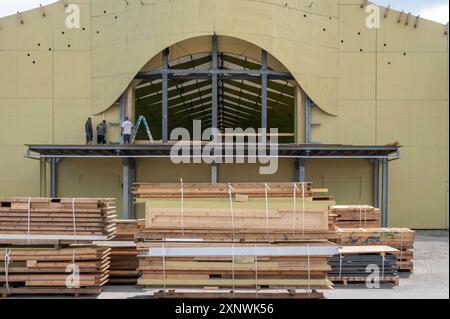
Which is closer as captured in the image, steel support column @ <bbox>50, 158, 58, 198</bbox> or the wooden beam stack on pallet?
the wooden beam stack on pallet

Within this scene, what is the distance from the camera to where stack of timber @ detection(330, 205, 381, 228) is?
17.8 meters

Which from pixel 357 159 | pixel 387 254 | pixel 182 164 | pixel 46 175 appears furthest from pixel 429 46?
pixel 46 175

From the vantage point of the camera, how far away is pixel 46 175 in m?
26.5

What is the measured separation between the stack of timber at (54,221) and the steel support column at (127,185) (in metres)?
11.4

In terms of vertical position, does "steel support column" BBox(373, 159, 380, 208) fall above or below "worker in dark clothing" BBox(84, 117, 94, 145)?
below

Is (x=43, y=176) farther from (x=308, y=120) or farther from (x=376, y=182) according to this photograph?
(x=376, y=182)

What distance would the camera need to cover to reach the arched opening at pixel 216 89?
2541cm

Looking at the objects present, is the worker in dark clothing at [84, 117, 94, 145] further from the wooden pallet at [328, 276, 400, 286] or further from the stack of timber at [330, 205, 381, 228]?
the wooden pallet at [328, 276, 400, 286]

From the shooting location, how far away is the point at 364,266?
591 inches

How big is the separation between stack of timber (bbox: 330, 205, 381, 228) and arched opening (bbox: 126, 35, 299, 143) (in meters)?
7.18

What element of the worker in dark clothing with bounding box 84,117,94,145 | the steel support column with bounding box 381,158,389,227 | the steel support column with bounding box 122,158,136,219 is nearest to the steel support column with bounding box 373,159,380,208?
the steel support column with bounding box 381,158,389,227

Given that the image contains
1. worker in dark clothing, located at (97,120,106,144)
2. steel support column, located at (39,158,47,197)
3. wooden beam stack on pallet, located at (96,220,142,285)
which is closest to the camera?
wooden beam stack on pallet, located at (96,220,142,285)

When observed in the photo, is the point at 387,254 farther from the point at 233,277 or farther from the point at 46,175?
the point at 46,175

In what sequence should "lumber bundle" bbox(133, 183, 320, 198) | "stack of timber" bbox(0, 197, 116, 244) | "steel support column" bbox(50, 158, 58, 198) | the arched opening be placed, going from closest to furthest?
"lumber bundle" bbox(133, 183, 320, 198)
"stack of timber" bbox(0, 197, 116, 244)
the arched opening
"steel support column" bbox(50, 158, 58, 198)
